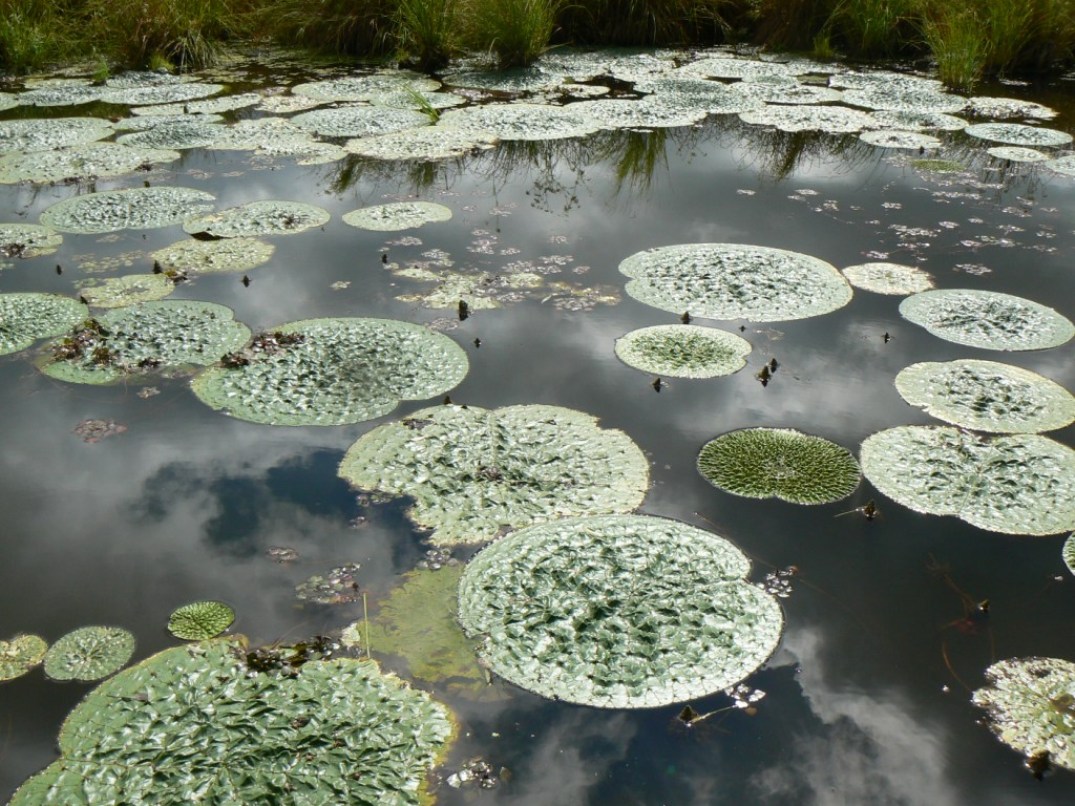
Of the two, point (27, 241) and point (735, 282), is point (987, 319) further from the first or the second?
point (27, 241)

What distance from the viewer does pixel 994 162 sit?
539cm

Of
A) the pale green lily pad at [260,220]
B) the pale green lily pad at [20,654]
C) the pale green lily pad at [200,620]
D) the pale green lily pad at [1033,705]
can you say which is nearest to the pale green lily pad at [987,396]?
the pale green lily pad at [1033,705]

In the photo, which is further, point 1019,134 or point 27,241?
point 1019,134

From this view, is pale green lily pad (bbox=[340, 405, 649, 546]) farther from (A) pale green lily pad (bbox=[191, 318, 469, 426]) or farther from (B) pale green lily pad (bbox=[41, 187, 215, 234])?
(B) pale green lily pad (bbox=[41, 187, 215, 234])

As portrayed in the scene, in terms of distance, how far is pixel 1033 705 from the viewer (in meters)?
1.84

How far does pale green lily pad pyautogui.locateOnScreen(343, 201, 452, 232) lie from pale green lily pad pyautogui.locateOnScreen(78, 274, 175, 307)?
1001 mm

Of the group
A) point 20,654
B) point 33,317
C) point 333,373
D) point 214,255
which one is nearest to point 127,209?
point 214,255

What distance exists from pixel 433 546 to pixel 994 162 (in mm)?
4660

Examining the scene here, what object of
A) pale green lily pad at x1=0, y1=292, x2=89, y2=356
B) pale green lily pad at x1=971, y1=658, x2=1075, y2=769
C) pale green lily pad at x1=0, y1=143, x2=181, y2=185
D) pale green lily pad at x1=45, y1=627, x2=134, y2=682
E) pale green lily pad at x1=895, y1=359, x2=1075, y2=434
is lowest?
pale green lily pad at x1=45, y1=627, x2=134, y2=682

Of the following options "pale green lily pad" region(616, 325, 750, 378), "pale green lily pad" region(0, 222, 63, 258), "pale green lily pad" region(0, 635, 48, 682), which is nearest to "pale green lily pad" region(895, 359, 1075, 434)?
"pale green lily pad" region(616, 325, 750, 378)

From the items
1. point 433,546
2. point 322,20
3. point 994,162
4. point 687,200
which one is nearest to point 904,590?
point 433,546

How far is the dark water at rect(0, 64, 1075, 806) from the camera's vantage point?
1.75m

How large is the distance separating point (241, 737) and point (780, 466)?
62.0 inches

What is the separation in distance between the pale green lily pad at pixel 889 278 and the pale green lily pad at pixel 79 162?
155 inches
